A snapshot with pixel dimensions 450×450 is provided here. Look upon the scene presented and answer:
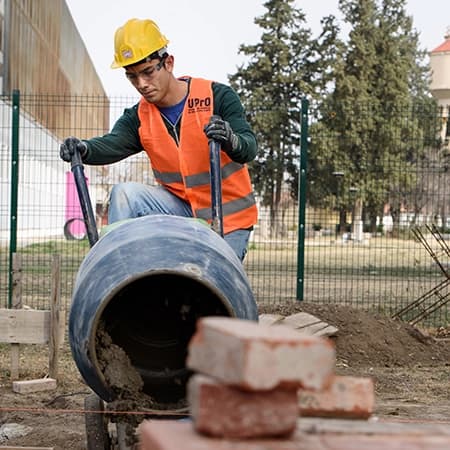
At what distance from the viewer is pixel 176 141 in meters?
4.73

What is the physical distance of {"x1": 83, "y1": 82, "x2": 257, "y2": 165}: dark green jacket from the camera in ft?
15.1

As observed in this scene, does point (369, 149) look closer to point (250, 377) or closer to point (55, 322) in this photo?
point (55, 322)

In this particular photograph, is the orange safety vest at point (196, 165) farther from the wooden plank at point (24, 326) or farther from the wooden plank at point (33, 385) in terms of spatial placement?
the wooden plank at point (24, 326)

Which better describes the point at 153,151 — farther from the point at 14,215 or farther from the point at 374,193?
the point at 374,193

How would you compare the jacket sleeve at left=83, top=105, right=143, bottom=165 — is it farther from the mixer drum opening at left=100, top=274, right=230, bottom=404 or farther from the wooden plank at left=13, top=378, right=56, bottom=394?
the wooden plank at left=13, top=378, right=56, bottom=394

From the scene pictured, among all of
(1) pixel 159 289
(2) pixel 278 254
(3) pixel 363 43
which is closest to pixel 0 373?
(1) pixel 159 289

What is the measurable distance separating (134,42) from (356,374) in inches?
175

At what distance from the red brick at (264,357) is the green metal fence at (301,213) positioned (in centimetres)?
875

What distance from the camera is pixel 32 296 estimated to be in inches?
499

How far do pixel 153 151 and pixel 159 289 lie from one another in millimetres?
1062

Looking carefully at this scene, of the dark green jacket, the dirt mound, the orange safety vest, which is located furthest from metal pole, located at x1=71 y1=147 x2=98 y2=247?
the dirt mound

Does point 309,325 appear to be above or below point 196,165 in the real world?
below

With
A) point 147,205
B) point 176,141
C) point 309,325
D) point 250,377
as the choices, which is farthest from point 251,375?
point 309,325

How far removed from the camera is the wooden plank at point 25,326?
721 cm
